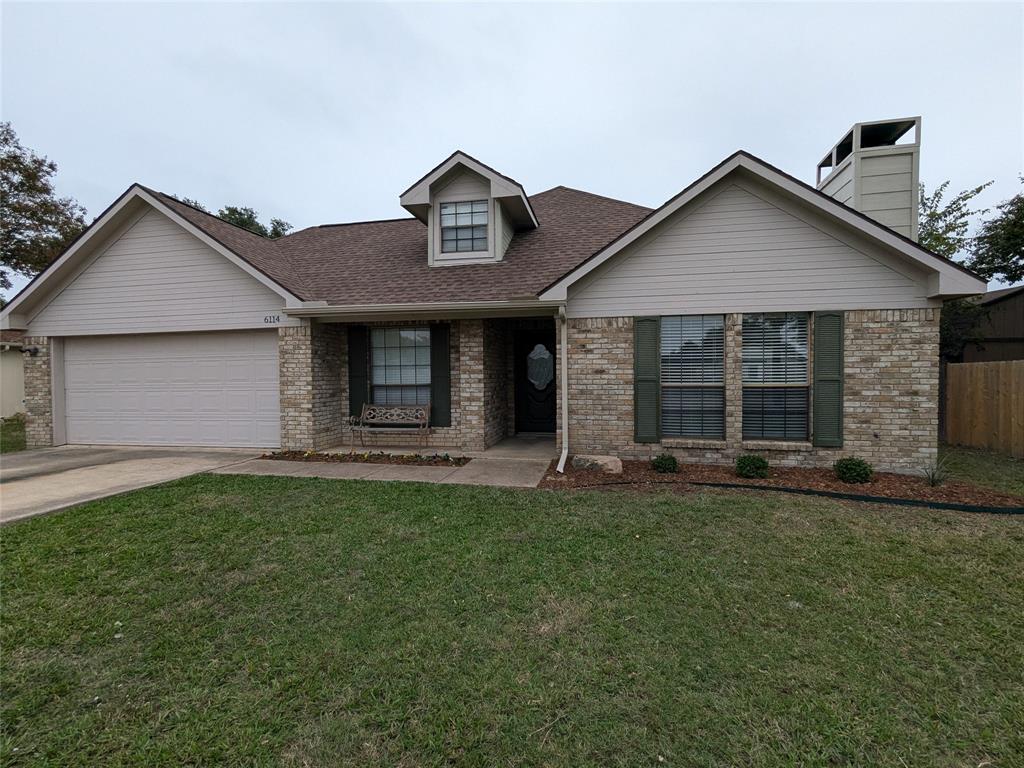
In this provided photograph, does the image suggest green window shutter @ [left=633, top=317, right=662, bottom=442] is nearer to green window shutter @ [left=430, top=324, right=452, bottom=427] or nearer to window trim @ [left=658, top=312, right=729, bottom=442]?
window trim @ [left=658, top=312, right=729, bottom=442]

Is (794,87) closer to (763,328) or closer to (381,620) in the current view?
(763,328)

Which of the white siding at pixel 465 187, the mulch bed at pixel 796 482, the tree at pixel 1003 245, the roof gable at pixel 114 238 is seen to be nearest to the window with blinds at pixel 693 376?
the mulch bed at pixel 796 482

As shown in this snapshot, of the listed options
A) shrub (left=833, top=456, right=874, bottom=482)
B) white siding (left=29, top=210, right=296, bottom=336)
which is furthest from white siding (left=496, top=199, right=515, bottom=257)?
shrub (left=833, top=456, right=874, bottom=482)

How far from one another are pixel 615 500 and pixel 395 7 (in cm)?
1304

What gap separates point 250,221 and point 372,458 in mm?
30924

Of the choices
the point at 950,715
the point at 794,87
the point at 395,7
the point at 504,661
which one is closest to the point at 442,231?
the point at 395,7

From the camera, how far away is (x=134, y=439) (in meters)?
9.77

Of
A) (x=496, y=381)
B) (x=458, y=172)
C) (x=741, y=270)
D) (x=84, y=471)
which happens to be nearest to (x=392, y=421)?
(x=496, y=381)

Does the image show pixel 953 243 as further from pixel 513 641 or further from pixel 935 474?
pixel 513 641

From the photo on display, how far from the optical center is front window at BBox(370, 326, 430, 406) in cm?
942

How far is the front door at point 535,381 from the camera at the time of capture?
406 inches

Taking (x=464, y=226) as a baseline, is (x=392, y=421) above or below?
below

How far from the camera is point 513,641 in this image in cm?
284

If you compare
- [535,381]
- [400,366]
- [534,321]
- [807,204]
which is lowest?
[535,381]
